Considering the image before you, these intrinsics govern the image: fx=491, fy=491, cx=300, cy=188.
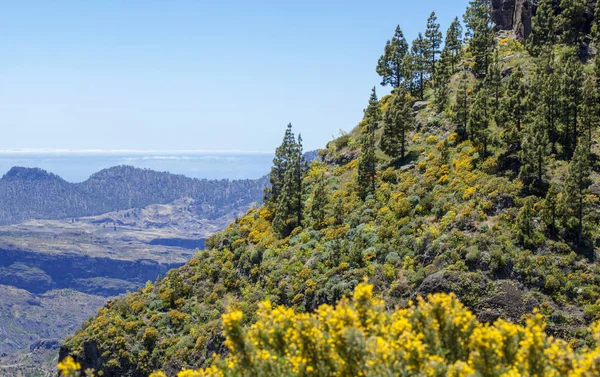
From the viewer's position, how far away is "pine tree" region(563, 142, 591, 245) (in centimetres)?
4259

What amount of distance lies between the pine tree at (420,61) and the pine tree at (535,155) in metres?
37.3

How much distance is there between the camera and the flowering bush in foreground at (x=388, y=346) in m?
14.9

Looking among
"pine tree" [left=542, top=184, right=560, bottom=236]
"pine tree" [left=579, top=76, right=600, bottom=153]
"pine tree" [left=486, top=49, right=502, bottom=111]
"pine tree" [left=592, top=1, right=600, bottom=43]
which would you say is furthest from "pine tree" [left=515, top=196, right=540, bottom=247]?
"pine tree" [left=592, top=1, right=600, bottom=43]

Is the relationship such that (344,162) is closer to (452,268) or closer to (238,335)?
(452,268)

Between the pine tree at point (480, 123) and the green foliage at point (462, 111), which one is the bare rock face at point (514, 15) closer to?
the green foliage at point (462, 111)

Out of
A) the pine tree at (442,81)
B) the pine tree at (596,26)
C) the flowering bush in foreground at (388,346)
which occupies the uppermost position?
the pine tree at (596,26)

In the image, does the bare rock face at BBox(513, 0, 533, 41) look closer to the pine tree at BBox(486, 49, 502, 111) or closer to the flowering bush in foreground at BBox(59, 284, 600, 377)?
the pine tree at BBox(486, 49, 502, 111)

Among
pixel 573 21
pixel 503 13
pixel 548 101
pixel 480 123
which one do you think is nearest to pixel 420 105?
pixel 480 123

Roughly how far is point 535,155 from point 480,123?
1005 cm

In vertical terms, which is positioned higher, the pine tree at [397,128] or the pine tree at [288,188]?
the pine tree at [397,128]

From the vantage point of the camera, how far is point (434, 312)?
1736 centimetres

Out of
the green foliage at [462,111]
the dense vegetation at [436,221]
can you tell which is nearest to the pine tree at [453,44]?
the dense vegetation at [436,221]

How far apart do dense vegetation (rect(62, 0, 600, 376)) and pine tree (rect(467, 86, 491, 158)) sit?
178 mm

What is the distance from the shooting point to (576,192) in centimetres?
4284
